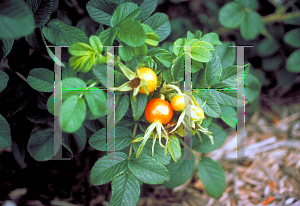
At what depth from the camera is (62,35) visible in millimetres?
914

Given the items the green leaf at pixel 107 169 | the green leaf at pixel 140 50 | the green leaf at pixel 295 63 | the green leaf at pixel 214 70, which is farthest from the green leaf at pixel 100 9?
the green leaf at pixel 295 63

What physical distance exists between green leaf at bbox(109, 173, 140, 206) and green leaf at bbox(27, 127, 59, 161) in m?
0.42

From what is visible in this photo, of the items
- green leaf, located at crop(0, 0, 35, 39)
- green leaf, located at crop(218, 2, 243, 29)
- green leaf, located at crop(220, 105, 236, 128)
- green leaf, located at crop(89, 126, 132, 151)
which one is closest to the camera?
green leaf, located at crop(0, 0, 35, 39)

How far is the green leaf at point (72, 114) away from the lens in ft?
2.16

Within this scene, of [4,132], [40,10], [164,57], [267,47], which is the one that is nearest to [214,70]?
[164,57]

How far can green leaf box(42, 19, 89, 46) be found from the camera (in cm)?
91

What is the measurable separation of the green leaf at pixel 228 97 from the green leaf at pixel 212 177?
22.5 inches

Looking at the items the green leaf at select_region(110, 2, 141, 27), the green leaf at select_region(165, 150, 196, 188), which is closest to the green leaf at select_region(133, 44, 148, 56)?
the green leaf at select_region(110, 2, 141, 27)

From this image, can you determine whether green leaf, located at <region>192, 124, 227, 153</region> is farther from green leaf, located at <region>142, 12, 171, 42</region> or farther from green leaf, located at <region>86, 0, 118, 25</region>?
green leaf, located at <region>86, 0, 118, 25</region>

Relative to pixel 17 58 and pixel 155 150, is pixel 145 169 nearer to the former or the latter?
pixel 155 150

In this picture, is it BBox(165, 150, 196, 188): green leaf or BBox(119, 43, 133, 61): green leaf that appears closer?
BBox(119, 43, 133, 61): green leaf

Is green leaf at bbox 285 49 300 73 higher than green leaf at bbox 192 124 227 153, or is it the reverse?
green leaf at bbox 285 49 300 73

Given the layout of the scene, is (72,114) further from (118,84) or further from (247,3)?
(247,3)

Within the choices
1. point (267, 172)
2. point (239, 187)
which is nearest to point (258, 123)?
point (267, 172)
